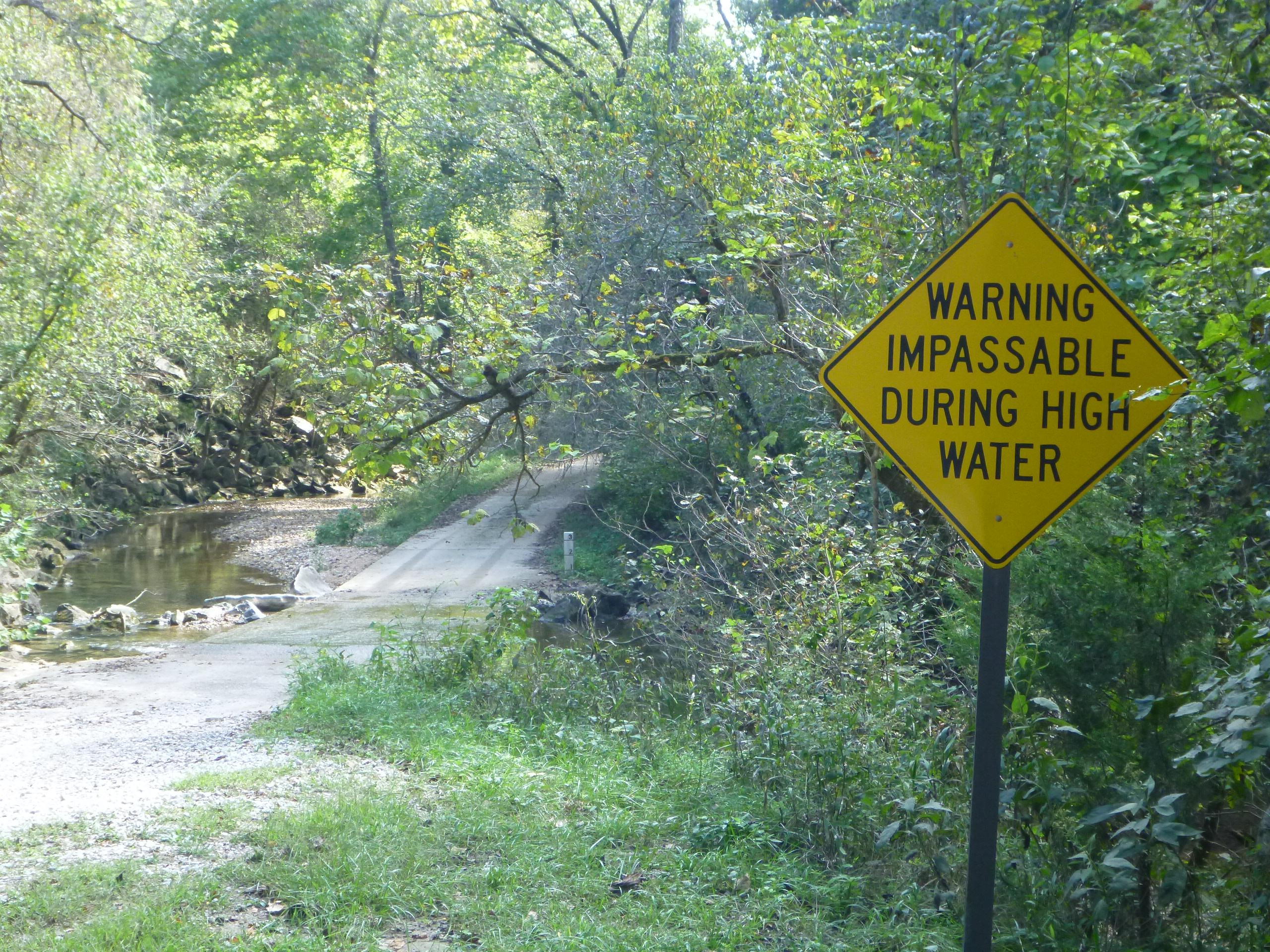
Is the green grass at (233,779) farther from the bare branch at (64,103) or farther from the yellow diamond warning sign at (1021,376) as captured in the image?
the bare branch at (64,103)

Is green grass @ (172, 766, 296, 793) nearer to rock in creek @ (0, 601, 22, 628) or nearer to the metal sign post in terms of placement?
the metal sign post

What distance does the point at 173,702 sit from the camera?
10.4m

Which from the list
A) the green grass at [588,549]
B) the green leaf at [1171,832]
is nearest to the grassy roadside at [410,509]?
the green grass at [588,549]

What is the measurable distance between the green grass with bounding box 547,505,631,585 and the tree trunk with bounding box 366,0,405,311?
28.4ft

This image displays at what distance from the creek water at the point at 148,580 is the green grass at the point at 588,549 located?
5516mm

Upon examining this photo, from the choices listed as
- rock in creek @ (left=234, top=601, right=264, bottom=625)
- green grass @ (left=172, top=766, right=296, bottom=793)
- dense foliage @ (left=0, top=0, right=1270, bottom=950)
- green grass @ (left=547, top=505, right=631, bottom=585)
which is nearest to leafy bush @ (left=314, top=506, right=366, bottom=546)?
green grass @ (left=547, top=505, right=631, bottom=585)

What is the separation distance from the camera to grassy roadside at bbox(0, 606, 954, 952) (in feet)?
14.2

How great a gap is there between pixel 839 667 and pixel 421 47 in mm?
23350

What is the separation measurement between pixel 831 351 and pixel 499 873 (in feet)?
15.9

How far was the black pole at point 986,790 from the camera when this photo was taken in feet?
9.44

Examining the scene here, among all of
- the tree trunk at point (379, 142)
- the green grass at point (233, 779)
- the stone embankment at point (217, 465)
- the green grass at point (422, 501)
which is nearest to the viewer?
the green grass at point (233, 779)

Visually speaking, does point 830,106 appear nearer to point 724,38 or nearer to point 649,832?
point 649,832

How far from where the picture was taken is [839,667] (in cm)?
623

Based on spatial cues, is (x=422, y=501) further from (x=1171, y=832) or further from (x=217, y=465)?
(x=1171, y=832)
